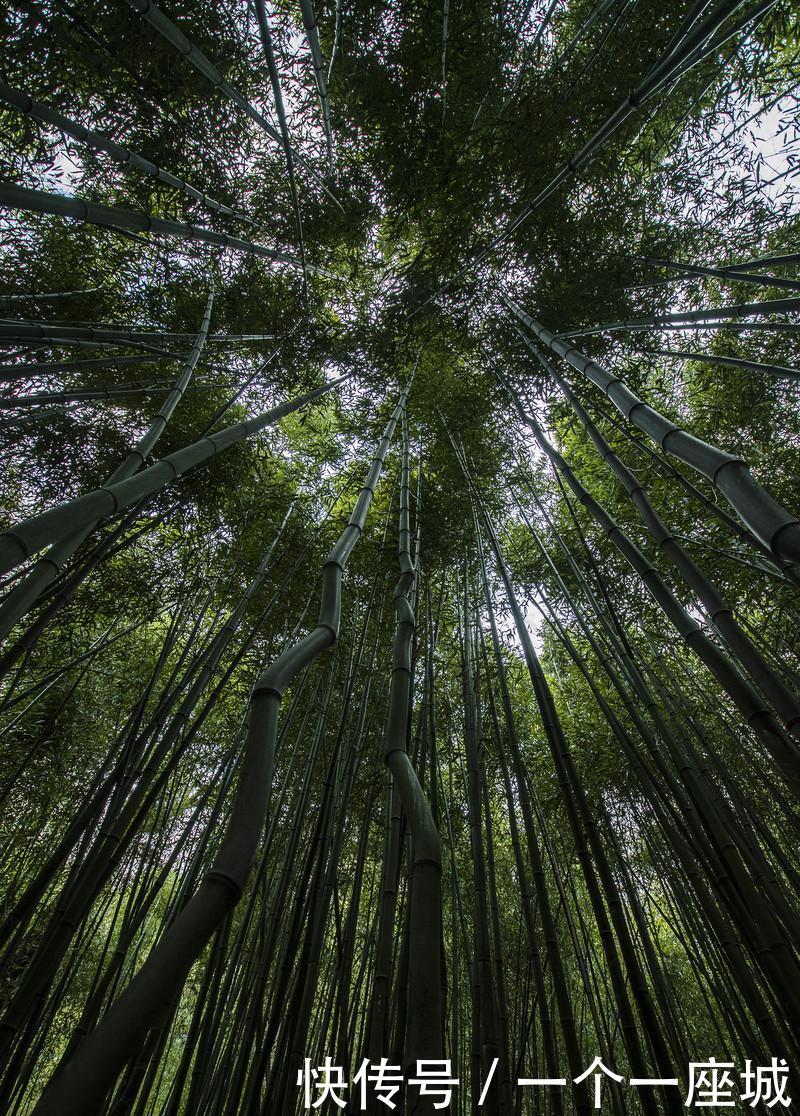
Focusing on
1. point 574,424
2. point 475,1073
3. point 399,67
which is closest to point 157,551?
point 574,424

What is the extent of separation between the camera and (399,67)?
136 inches

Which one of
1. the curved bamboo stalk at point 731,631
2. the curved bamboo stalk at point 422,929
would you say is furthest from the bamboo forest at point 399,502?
the curved bamboo stalk at point 422,929

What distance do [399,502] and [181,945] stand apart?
3.65 metres

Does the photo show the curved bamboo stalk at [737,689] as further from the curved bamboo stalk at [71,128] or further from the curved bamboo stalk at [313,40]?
the curved bamboo stalk at [71,128]

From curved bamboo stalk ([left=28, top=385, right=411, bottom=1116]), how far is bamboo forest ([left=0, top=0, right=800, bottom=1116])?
353 mm

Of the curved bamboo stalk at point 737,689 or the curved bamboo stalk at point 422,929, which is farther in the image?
the curved bamboo stalk at point 737,689

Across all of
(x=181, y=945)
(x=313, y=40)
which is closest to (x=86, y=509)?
(x=181, y=945)

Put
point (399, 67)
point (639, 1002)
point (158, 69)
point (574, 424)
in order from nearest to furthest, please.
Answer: point (639, 1002) → point (158, 69) → point (399, 67) → point (574, 424)

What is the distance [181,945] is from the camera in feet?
2.18

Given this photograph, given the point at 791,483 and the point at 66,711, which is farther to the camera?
the point at 66,711

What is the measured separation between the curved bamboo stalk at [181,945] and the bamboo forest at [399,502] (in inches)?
13.9

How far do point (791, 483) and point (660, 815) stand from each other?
290cm

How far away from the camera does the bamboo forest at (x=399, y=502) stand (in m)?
1.84

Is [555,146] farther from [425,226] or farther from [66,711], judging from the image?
[66,711]
